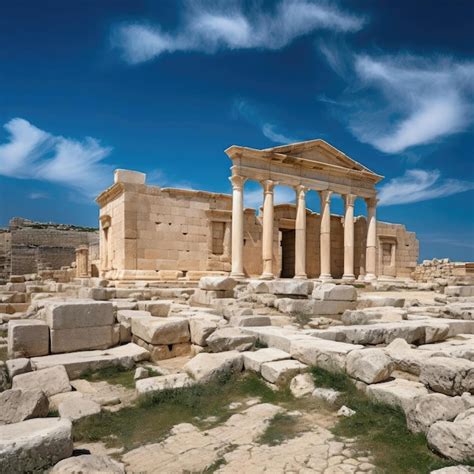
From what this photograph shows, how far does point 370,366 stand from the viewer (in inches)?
182

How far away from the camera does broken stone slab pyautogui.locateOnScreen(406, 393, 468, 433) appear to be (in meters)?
3.40

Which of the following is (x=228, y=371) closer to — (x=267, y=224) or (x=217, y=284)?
(x=217, y=284)

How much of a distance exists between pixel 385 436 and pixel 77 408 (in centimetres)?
311

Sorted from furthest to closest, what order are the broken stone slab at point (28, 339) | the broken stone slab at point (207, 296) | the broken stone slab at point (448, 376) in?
1. the broken stone slab at point (207, 296)
2. the broken stone slab at point (28, 339)
3. the broken stone slab at point (448, 376)

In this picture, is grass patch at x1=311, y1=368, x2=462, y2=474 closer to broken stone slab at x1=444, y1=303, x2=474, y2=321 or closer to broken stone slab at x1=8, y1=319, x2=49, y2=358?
broken stone slab at x1=8, y1=319, x2=49, y2=358

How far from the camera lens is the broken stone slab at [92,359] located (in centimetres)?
591

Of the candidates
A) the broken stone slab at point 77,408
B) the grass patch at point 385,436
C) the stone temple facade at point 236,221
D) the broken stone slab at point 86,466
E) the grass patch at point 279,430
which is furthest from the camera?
the stone temple facade at point 236,221

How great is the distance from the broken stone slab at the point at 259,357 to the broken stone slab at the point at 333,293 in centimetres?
463

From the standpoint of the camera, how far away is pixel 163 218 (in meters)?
17.8

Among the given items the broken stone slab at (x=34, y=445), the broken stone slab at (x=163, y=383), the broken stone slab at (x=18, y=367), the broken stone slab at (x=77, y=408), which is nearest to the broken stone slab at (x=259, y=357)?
the broken stone slab at (x=163, y=383)

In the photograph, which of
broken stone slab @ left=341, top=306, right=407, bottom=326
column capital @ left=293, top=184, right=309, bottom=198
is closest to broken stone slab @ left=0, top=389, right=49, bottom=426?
broken stone slab @ left=341, top=306, right=407, bottom=326

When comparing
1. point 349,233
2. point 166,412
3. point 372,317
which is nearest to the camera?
point 166,412

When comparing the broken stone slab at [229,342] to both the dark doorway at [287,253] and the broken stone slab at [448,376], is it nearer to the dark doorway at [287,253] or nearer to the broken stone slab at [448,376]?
the broken stone slab at [448,376]

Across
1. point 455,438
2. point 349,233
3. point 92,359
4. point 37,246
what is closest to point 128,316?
point 92,359
